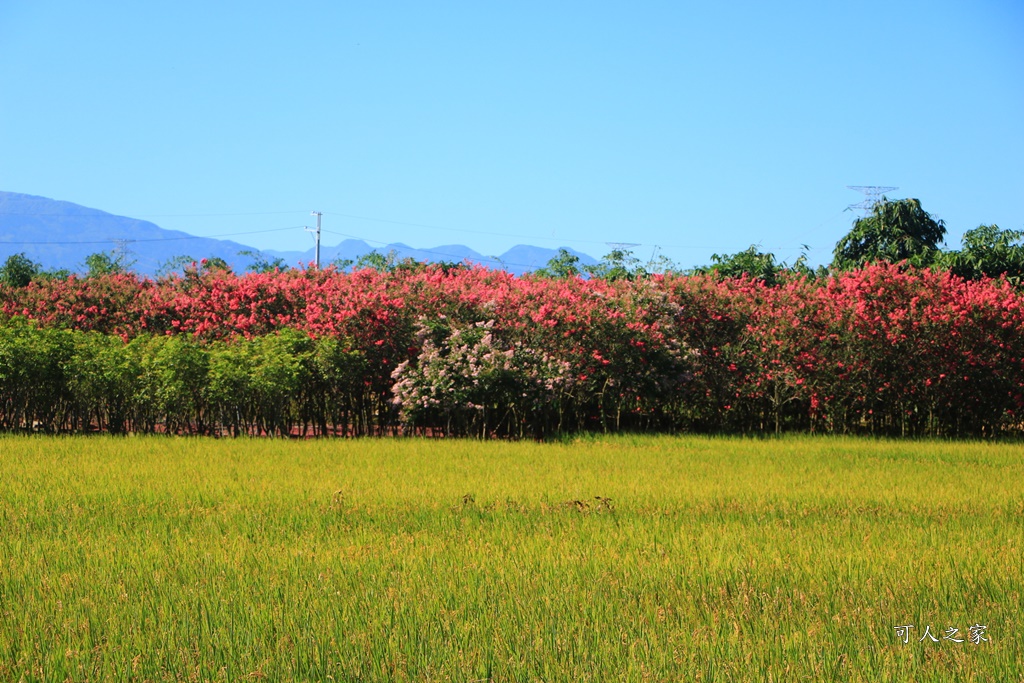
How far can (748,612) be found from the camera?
17.7 feet

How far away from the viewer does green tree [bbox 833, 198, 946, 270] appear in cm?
2994

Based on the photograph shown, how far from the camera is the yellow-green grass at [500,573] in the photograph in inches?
183

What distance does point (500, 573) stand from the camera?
629 centimetres

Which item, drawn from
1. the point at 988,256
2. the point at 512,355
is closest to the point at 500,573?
the point at 512,355

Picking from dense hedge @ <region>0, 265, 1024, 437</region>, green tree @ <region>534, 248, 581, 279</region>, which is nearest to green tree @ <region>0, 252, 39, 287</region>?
green tree @ <region>534, 248, 581, 279</region>

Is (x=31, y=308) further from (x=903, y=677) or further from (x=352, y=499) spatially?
(x=903, y=677)

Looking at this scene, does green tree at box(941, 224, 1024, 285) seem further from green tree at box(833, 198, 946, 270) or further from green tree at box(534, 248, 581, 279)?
green tree at box(534, 248, 581, 279)

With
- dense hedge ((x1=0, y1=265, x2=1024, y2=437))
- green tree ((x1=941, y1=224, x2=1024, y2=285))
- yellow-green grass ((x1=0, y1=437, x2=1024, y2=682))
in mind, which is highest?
green tree ((x1=941, y1=224, x2=1024, y2=285))

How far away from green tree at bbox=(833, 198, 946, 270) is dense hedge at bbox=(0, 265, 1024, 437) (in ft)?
38.5

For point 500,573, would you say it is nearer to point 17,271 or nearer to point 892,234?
point 892,234

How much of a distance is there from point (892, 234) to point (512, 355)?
18.8m

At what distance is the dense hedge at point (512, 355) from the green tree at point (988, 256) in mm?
7435

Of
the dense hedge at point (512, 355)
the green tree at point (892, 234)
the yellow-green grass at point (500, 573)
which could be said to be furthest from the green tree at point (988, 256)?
the yellow-green grass at point (500, 573)

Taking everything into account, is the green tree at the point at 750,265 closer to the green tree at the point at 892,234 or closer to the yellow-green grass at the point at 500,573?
the green tree at the point at 892,234
